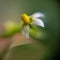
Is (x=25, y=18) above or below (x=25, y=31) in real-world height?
above

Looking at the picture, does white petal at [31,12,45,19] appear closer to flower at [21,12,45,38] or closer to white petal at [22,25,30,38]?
flower at [21,12,45,38]

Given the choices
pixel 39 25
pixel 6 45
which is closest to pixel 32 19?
pixel 39 25

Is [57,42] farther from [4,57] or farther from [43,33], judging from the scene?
[4,57]

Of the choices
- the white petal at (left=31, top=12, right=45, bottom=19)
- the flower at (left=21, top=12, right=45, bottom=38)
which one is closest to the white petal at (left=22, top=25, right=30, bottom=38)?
the flower at (left=21, top=12, right=45, bottom=38)

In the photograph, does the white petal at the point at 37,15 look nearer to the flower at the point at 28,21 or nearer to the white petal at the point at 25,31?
the flower at the point at 28,21

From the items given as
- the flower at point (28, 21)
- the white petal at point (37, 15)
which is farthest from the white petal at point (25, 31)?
the white petal at point (37, 15)

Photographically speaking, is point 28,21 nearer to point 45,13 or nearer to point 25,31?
point 25,31

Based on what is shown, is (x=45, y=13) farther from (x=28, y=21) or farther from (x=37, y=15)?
(x=28, y=21)

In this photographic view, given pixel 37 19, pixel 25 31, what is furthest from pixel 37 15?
pixel 25 31
